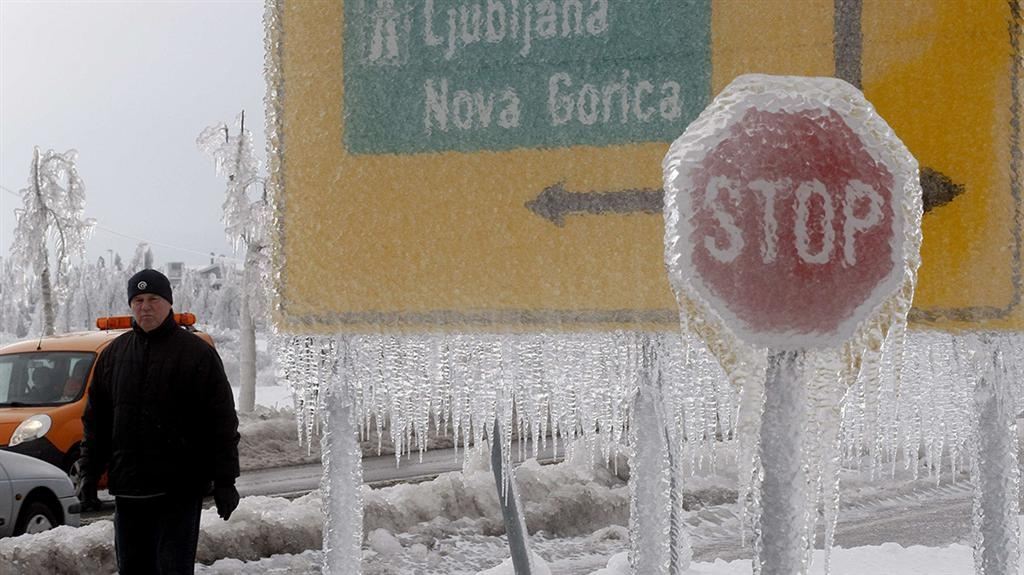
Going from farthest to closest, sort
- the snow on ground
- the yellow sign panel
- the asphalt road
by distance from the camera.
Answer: the asphalt road
the snow on ground
the yellow sign panel

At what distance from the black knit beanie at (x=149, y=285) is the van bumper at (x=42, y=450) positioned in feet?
15.1

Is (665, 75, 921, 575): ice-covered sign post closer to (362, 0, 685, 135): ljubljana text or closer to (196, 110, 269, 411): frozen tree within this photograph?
(362, 0, 685, 135): ljubljana text

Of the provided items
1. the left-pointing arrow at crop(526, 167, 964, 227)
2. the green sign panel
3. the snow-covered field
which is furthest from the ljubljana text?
the snow-covered field

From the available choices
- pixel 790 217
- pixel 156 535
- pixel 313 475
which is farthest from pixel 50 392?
pixel 790 217

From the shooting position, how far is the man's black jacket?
3275mm

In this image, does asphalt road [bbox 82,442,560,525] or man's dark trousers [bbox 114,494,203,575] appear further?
asphalt road [bbox 82,442,560,525]

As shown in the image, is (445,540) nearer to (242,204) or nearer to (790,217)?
(790,217)

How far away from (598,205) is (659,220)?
125 mm

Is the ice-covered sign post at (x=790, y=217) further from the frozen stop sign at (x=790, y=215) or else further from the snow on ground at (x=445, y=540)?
the snow on ground at (x=445, y=540)

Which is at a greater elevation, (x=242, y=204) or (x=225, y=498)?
(x=242, y=204)

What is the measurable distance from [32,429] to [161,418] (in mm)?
4710

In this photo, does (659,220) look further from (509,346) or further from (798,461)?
(798,461)

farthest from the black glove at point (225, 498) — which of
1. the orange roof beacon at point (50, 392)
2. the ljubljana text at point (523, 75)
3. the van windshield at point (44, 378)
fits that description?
the van windshield at point (44, 378)

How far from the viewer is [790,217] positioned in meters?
1.02
